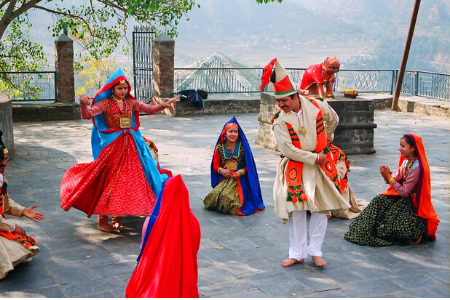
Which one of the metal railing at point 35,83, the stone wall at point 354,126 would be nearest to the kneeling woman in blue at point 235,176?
the stone wall at point 354,126

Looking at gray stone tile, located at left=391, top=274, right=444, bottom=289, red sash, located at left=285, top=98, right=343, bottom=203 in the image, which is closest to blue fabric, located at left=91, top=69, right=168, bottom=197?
red sash, located at left=285, top=98, right=343, bottom=203

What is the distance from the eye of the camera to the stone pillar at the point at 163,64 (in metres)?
15.3

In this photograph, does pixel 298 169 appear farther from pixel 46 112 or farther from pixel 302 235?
pixel 46 112

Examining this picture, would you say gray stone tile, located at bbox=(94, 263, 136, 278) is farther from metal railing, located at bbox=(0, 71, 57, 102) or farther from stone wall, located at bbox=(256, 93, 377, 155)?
metal railing, located at bbox=(0, 71, 57, 102)

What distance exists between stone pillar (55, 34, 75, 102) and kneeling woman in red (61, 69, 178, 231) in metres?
8.69

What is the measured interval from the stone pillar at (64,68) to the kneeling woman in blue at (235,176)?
28.5 ft

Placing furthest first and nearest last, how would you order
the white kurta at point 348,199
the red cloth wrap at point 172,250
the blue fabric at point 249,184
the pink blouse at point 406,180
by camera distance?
the blue fabric at point 249,184 → the white kurta at point 348,199 → the pink blouse at point 406,180 → the red cloth wrap at point 172,250

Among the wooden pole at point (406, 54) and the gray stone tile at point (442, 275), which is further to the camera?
the wooden pole at point (406, 54)

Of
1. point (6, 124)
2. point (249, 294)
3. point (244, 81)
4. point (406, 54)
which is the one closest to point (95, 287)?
point (249, 294)

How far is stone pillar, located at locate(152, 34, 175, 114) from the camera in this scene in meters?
15.3

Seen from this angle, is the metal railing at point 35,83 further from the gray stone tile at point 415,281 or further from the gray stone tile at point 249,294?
the gray stone tile at point 415,281

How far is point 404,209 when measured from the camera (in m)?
5.96

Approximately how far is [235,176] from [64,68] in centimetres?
897

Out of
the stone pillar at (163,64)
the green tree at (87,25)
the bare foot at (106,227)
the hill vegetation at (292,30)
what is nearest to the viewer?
the bare foot at (106,227)
